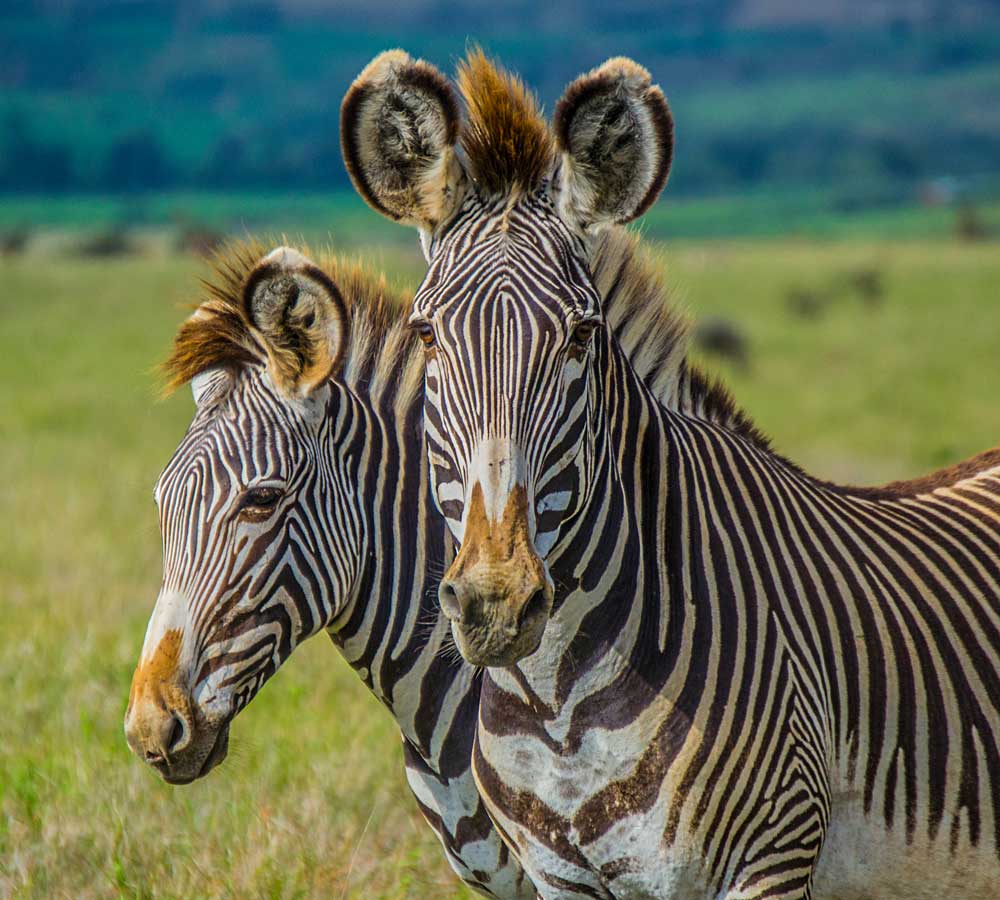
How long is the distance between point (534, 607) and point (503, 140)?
117 centimetres

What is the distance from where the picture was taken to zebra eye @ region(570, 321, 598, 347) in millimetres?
2914

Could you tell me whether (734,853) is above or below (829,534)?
below

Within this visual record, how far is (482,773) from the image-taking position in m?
3.25

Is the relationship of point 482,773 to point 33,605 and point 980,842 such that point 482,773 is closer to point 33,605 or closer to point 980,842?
point 980,842

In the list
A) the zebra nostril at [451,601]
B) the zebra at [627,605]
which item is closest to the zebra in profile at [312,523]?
the zebra at [627,605]

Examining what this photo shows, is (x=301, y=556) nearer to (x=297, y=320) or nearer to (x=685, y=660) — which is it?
(x=297, y=320)

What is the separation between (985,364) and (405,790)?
958 inches

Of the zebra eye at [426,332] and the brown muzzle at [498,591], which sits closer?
the brown muzzle at [498,591]

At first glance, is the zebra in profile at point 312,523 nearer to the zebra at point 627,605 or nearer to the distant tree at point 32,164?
the zebra at point 627,605

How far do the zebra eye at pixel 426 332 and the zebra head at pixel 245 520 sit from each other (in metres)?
0.75

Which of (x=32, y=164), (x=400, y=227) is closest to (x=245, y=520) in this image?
(x=400, y=227)

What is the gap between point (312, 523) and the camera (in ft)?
11.9

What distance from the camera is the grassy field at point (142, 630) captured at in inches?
185

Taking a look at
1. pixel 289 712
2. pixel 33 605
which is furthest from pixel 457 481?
pixel 33 605
